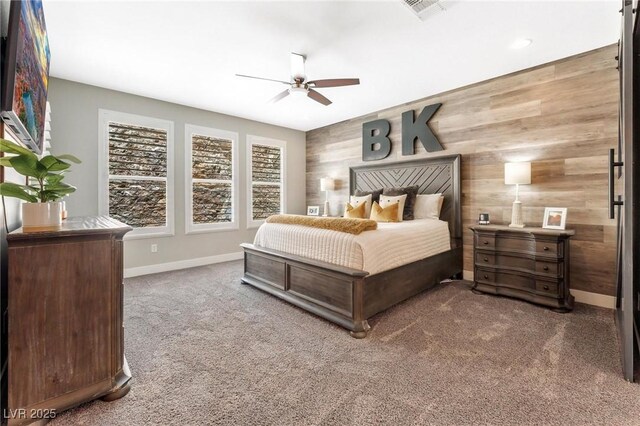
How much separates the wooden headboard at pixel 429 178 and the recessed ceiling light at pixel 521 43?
136 cm

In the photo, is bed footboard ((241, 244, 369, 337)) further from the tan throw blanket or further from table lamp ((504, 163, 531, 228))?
table lamp ((504, 163, 531, 228))

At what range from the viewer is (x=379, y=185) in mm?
4867

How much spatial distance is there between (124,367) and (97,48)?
3.05 meters

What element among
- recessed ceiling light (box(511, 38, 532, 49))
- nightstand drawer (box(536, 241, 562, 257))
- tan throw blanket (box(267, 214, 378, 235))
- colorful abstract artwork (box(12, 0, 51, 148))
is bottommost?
nightstand drawer (box(536, 241, 562, 257))

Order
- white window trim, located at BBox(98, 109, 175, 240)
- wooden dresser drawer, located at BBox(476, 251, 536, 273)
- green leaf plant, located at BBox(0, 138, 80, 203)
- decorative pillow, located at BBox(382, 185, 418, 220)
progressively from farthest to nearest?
1. decorative pillow, located at BBox(382, 185, 418, 220)
2. white window trim, located at BBox(98, 109, 175, 240)
3. wooden dresser drawer, located at BBox(476, 251, 536, 273)
4. green leaf plant, located at BBox(0, 138, 80, 203)

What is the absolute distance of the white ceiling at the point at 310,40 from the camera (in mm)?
2318

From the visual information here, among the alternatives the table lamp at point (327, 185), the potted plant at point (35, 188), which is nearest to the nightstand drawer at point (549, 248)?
the table lamp at point (327, 185)

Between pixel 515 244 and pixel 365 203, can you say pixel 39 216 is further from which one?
pixel 515 244

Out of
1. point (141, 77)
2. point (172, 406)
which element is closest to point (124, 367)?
point (172, 406)

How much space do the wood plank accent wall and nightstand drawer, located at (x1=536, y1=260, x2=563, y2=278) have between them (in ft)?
1.72

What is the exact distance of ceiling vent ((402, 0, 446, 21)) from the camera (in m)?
2.20

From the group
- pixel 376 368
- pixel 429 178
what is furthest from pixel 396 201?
pixel 376 368

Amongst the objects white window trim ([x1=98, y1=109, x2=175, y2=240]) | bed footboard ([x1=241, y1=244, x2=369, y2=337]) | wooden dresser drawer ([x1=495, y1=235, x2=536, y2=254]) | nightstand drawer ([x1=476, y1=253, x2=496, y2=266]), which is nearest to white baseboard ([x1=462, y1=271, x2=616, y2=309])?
wooden dresser drawer ([x1=495, y1=235, x2=536, y2=254])

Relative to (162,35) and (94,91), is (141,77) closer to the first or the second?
(94,91)
